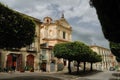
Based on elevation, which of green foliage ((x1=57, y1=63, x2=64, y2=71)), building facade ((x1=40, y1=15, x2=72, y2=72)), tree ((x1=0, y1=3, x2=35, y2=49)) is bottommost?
green foliage ((x1=57, y1=63, x2=64, y2=71))

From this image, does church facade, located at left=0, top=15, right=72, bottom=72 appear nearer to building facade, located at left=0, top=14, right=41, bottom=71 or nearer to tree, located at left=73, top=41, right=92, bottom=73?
building facade, located at left=0, top=14, right=41, bottom=71

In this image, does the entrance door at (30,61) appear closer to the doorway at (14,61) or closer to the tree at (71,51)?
the doorway at (14,61)

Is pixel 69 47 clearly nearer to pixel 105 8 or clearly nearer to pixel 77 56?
pixel 77 56

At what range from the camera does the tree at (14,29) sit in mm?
26875

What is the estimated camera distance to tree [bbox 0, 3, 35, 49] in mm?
26875

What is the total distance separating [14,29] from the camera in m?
27.9

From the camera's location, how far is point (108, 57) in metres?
147

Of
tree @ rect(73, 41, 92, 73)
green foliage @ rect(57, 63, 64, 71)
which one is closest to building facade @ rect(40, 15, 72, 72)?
green foliage @ rect(57, 63, 64, 71)

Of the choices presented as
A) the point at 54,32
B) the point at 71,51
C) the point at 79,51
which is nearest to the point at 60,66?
the point at 54,32

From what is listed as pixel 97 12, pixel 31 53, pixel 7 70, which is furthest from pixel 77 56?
pixel 97 12

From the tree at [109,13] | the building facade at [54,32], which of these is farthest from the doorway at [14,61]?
the tree at [109,13]

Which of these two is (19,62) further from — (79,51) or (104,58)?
(104,58)

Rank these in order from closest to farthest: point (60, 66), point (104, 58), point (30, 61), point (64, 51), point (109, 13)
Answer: point (109, 13)
point (64, 51)
point (30, 61)
point (60, 66)
point (104, 58)

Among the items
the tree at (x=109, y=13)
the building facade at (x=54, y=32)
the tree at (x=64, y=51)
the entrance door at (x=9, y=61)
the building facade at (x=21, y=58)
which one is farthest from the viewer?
the building facade at (x=54, y=32)
